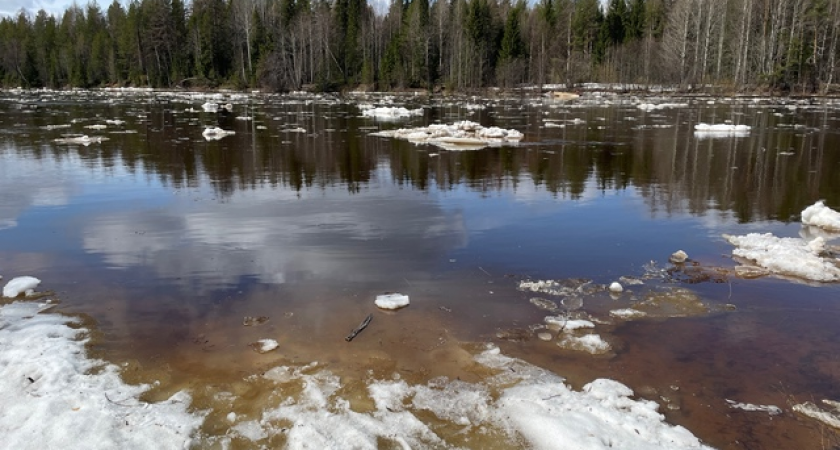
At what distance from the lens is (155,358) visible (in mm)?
4566

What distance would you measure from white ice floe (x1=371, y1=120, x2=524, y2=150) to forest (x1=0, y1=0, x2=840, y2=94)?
43.4 m

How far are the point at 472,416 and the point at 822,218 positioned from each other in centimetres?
677

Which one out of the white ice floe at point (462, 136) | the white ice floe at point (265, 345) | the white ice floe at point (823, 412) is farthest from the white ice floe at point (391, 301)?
the white ice floe at point (462, 136)

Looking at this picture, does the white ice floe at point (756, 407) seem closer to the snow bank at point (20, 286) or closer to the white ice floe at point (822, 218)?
the white ice floe at point (822, 218)

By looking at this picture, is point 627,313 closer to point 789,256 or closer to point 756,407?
point 756,407

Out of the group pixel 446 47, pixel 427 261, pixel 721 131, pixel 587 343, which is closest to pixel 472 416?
pixel 587 343

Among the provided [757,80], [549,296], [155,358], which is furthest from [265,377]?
[757,80]

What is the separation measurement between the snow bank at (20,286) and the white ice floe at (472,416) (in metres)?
3.34

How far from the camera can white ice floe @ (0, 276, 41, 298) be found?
18.7 feet

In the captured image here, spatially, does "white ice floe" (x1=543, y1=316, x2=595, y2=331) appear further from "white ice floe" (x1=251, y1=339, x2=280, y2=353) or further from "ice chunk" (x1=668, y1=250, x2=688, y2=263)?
"white ice floe" (x1=251, y1=339, x2=280, y2=353)

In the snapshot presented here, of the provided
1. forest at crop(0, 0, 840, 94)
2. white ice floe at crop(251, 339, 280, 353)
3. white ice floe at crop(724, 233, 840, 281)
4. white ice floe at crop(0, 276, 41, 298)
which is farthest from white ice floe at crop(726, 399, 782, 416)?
forest at crop(0, 0, 840, 94)

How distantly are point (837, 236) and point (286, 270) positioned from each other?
705cm

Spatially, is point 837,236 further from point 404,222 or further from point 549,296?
point 404,222

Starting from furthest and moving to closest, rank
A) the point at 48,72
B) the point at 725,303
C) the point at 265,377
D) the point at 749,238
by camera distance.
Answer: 1. the point at 48,72
2. the point at 749,238
3. the point at 725,303
4. the point at 265,377
